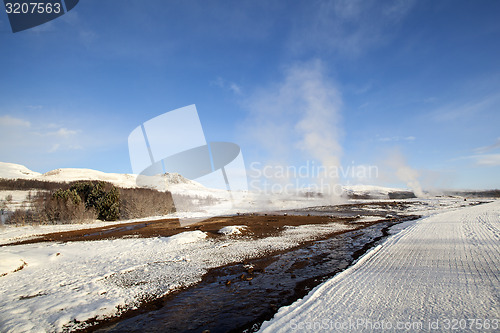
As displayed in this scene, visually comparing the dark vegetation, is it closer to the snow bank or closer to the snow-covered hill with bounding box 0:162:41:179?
the snow bank

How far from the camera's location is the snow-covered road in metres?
5.11

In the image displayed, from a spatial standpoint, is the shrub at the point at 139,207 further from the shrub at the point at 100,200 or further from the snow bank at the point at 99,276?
the snow bank at the point at 99,276

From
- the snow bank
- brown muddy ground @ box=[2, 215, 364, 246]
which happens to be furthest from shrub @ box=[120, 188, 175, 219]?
the snow bank

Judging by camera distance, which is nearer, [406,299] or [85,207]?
[406,299]

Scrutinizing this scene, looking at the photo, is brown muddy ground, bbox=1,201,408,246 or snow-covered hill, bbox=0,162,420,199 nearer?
brown muddy ground, bbox=1,201,408,246

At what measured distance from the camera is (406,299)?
6262 mm

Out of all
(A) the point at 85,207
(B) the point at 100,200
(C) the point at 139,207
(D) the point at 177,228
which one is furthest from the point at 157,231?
(C) the point at 139,207

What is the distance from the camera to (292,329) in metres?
5.27

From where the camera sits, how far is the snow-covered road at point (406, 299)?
511 centimetres

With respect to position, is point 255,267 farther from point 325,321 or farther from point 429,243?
point 429,243

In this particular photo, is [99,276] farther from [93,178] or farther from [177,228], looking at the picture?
[93,178]

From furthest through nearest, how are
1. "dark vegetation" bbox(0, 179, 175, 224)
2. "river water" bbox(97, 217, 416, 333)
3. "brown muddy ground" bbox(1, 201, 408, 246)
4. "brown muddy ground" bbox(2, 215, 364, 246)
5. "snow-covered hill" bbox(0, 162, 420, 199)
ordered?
"snow-covered hill" bbox(0, 162, 420, 199) → "dark vegetation" bbox(0, 179, 175, 224) → "brown muddy ground" bbox(1, 201, 408, 246) → "brown muddy ground" bbox(2, 215, 364, 246) → "river water" bbox(97, 217, 416, 333)

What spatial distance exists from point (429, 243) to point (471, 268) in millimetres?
6177

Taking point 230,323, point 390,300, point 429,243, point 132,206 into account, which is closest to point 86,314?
point 230,323
